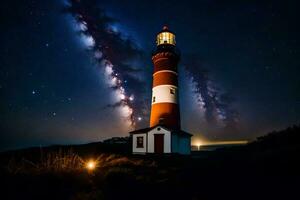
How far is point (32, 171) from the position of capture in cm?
715

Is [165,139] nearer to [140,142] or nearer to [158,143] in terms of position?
[158,143]

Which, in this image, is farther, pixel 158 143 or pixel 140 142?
pixel 140 142

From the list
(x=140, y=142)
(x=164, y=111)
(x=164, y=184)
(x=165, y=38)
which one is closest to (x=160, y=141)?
(x=140, y=142)

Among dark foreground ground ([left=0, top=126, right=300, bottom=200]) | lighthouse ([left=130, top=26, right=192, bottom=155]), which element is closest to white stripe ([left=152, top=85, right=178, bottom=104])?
lighthouse ([left=130, top=26, right=192, bottom=155])

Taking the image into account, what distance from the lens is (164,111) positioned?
22453mm

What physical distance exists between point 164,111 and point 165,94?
5.96 ft

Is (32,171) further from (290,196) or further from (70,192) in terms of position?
(290,196)

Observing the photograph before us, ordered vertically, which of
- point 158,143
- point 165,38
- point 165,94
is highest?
point 165,38

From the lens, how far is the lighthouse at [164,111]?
68.1ft

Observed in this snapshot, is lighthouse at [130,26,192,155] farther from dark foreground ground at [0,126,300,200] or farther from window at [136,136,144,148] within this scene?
dark foreground ground at [0,126,300,200]

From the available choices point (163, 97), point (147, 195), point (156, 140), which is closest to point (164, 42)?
point (163, 97)

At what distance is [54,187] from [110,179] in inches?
70.5

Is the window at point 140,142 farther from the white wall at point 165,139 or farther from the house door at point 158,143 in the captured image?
the house door at point 158,143

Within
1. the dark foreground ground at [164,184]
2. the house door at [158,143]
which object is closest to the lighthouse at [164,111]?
the house door at [158,143]
